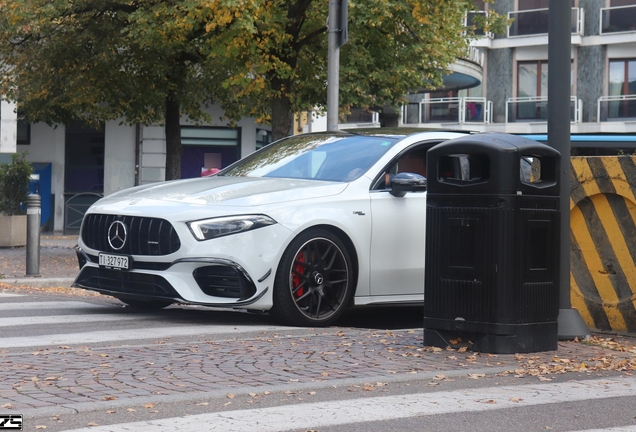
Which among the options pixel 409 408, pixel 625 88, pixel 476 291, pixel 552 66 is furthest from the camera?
pixel 625 88

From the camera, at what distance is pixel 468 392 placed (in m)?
5.96

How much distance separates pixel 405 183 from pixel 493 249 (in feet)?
5.95

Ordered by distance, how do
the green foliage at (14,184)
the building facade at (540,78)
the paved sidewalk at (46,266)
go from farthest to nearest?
the building facade at (540,78)
the green foliage at (14,184)
the paved sidewalk at (46,266)

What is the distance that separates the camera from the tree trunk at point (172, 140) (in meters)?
21.9

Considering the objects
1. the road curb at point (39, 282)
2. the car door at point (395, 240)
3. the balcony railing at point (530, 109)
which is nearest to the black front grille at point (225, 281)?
the car door at point (395, 240)

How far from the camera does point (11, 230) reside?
20.8m

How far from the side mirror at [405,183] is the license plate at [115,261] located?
87.2 inches

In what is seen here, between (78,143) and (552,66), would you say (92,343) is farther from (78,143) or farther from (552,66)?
(78,143)

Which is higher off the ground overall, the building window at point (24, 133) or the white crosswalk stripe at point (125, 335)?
the building window at point (24, 133)

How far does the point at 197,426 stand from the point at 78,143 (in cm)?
2945

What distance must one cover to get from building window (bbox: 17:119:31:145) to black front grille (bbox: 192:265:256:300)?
26.3 m

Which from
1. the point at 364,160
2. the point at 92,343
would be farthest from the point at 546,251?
the point at 92,343

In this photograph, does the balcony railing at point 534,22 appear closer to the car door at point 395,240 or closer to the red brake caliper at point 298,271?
the car door at point 395,240

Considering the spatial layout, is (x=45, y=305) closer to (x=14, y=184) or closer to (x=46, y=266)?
(x=46, y=266)
